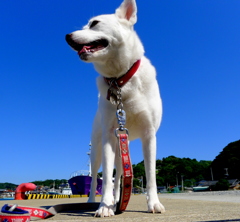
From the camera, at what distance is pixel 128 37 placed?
10.7ft

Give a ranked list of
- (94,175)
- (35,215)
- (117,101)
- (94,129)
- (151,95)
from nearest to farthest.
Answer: (35,215)
(117,101)
(151,95)
(94,129)
(94,175)

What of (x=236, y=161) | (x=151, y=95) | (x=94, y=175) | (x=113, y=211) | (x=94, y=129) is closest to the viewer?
(x=113, y=211)

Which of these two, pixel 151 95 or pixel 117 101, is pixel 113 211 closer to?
pixel 117 101

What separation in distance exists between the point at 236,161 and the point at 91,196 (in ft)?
255

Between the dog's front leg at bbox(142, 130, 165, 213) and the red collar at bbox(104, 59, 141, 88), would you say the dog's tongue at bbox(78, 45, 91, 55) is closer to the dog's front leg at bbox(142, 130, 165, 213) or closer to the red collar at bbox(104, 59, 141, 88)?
the red collar at bbox(104, 59, 141, 88)

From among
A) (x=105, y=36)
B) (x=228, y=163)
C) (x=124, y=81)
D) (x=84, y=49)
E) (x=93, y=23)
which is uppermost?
(x=228, y=163)

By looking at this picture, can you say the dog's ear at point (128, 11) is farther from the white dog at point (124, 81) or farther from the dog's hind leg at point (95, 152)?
the dog's hind leg at point (95, 152)

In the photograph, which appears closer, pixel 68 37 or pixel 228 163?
pixel 68 37

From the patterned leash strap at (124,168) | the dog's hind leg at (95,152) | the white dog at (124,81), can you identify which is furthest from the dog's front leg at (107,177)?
the dog's hind leg at (95,152)

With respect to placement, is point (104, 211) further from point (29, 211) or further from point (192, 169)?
point (192, 169)

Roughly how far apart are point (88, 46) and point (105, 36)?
224 mm

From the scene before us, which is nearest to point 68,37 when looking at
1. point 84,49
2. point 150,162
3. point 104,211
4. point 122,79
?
point 84,49

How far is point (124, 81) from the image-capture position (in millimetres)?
3148

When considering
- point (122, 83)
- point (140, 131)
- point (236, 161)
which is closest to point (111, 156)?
point (140, 131)
